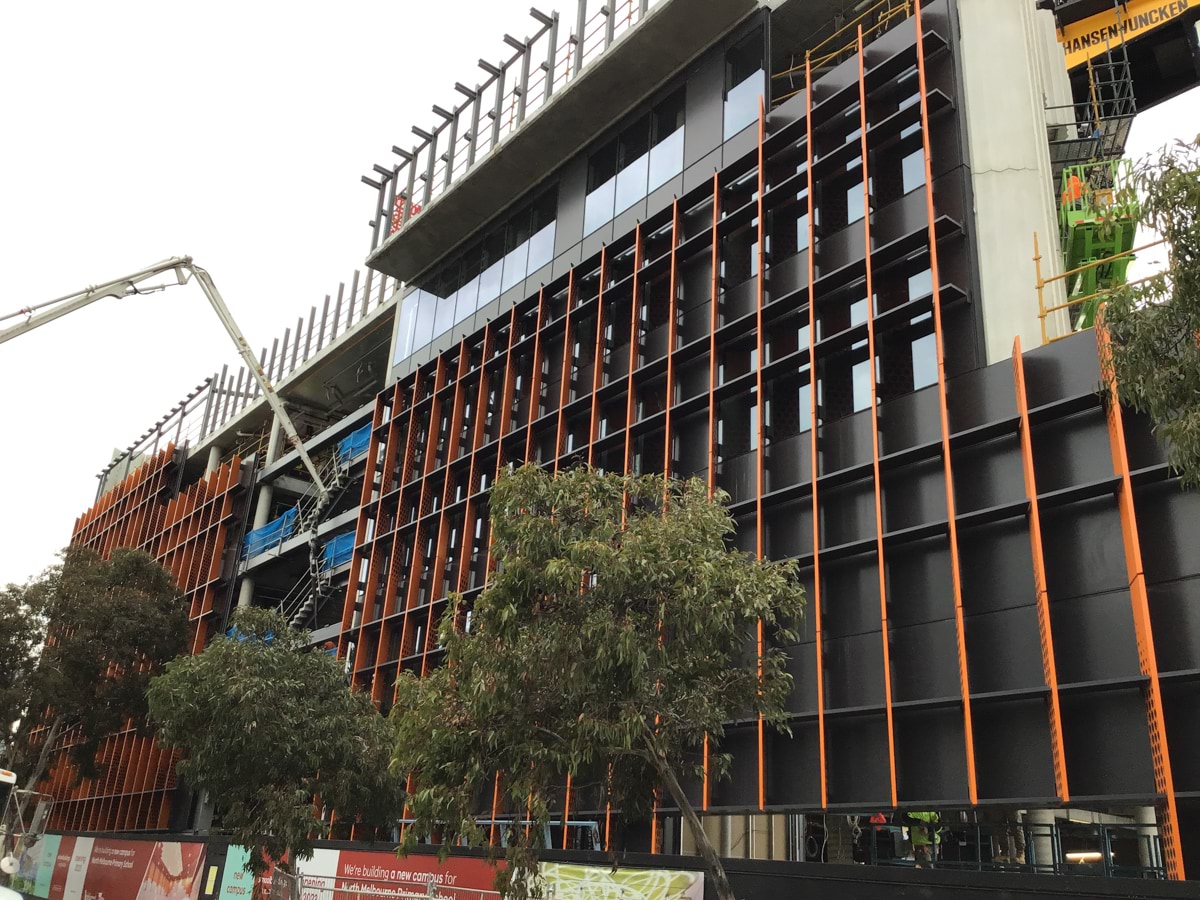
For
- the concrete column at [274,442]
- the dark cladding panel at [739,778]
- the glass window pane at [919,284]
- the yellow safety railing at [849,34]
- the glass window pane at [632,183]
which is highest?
the yellow safety railing at [849,34]

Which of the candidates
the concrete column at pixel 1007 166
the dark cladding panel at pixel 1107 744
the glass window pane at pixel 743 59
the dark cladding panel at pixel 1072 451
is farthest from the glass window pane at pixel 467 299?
the dark cladding panel at pixel 1107 744

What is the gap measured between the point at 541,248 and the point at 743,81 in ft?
28.8

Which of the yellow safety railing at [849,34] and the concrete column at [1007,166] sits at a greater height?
the yellow safety railing at [849,34]

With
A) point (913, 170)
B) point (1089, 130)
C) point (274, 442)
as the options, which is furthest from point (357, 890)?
point (274, 442)

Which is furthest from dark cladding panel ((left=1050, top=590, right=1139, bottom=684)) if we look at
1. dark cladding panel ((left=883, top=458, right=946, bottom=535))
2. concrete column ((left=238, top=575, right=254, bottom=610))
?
concrete column ((left=238, top=575, right=254, bottom=610))

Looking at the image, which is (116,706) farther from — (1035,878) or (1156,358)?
(1156,358)

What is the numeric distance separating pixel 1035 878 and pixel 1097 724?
12.4 feet

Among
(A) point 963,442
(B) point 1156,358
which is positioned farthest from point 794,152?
(B) point 1156,358

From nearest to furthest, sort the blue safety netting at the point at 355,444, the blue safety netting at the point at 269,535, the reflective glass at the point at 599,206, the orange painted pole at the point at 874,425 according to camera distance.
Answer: the orange painted pole at the point at 874,425 → the reflective glass at the point at 599,206 → the blue safety netting at the point at 355,444 → the blue safety netting at the point at 269,535

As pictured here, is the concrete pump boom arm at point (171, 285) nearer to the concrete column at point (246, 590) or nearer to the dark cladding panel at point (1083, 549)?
the concrete column at point (246, 590)

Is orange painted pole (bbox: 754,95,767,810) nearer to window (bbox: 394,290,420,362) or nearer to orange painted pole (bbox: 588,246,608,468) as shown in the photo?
orange painted pole (bbox: 588,246,608,468)

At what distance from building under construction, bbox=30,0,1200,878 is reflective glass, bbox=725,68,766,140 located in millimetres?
131

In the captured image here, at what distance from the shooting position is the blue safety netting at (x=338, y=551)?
4022 cm

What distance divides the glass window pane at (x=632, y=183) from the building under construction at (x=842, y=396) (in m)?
0.13
